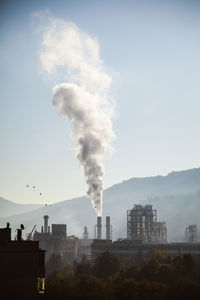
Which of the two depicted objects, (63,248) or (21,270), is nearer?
(21,270)

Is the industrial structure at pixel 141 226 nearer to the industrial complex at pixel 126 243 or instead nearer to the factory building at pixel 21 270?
the industrial complex at pixel 126 243

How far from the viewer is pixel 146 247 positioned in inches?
4998

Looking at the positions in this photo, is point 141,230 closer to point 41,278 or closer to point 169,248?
point 169,248

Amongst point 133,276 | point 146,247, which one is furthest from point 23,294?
point 146,247

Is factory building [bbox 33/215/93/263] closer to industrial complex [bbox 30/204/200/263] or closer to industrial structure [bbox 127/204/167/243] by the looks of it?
industrial complex [bbox 30/204/200/263]

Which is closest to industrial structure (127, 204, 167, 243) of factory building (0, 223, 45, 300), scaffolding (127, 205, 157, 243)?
scaffolding (127, 205, 157, 243)

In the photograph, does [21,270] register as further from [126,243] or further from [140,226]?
[140,226]

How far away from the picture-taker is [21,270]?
48688 mm

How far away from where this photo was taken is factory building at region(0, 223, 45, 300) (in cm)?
4731

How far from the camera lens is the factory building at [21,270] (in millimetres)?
47312

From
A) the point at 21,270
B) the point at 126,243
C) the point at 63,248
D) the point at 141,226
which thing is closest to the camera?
the point at 21,270

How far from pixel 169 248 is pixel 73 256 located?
34.5m

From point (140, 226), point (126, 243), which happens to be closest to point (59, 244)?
point (140, 226)

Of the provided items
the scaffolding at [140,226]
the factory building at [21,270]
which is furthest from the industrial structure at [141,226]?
the factory building at [21,270]
